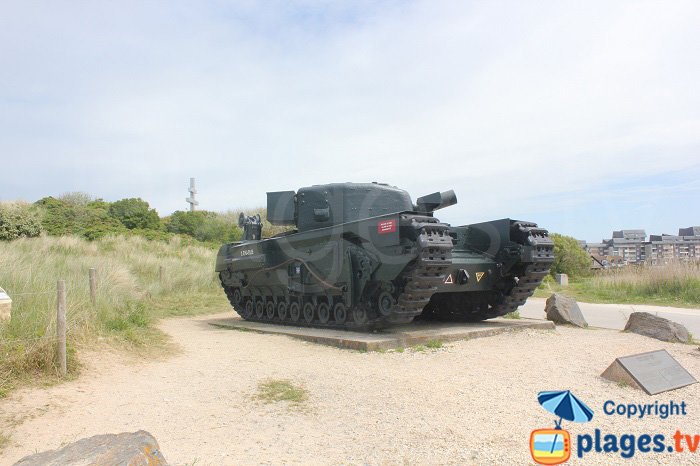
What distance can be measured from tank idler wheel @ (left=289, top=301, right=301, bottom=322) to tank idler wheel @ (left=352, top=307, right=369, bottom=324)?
183cm

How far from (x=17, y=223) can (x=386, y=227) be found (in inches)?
753

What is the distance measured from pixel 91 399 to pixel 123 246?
18.5m

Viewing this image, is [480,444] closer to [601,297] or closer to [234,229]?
[601,297]

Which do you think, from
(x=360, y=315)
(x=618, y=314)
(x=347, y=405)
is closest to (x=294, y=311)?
(x=360, y=315)

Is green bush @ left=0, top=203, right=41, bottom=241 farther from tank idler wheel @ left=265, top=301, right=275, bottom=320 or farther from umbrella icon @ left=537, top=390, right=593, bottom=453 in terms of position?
umbrella icon @ left=537, top=390, right=593, bottom=453

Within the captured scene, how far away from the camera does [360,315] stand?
9.41m

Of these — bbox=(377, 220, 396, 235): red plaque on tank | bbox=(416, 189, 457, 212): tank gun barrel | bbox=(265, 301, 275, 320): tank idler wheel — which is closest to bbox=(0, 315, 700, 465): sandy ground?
bbox=(377, 220, 396, 235): red plaque on tank

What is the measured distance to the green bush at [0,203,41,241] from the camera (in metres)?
21.8

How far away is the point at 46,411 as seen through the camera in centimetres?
504

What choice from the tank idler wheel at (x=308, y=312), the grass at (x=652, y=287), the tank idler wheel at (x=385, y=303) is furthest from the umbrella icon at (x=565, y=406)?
the grass at (x=652, y=287)

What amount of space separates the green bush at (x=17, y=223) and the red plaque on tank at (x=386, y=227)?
18027mm

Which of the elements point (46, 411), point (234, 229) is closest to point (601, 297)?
point (46, 411)

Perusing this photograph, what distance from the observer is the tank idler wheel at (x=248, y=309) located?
12766 mm

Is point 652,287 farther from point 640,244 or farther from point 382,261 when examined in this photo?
point 640,244
